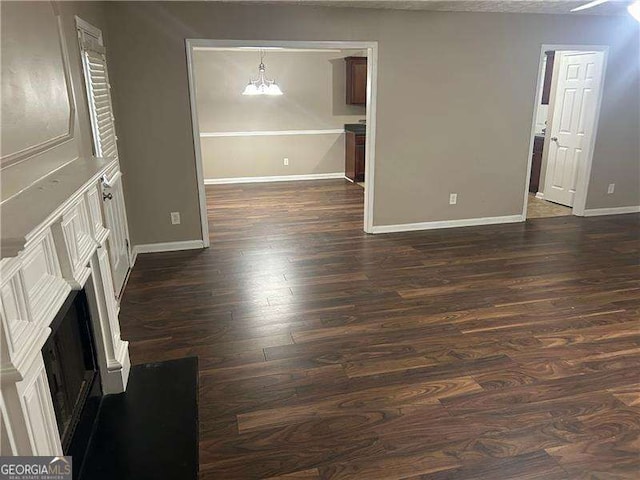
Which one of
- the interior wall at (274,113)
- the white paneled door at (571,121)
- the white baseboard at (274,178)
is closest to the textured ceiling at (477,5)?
the white paneled door at (571,121)

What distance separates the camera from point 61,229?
1600mm

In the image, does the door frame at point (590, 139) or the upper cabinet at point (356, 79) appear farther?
the upper cabinet at point (356, 79)

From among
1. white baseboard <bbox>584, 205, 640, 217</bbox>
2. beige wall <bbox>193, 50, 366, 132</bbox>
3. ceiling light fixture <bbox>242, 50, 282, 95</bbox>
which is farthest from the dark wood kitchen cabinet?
white baseboard <bbox>584, 205, 640, 217</bbox>

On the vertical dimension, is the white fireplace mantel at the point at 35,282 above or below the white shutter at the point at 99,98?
below

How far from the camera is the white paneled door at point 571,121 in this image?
5.41 m

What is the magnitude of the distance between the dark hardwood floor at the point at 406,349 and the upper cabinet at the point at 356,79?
3.93 m

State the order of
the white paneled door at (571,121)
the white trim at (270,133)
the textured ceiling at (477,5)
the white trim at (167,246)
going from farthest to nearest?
the white trim at (270,133) → the white paneled door at (571,121) → the white trim at (167,246) → the textured ceiling at (477,5)

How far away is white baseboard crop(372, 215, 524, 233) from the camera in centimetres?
513

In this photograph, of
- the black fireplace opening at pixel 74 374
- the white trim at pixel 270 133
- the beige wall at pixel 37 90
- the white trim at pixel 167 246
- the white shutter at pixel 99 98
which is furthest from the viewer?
the white trim at pixel 270 133

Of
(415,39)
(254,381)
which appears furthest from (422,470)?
(415,39)

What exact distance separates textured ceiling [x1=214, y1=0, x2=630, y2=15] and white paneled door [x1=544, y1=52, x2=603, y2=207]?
913 millimetres

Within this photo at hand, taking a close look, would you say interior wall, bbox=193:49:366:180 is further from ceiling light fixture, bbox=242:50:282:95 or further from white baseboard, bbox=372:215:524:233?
white baseboard, bbox=372:215:524:233

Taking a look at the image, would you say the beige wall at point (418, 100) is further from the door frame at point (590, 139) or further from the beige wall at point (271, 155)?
the beige wall at point (271, 155)

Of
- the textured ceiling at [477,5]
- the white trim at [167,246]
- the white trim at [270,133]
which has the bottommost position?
the white trim at [167,246]
